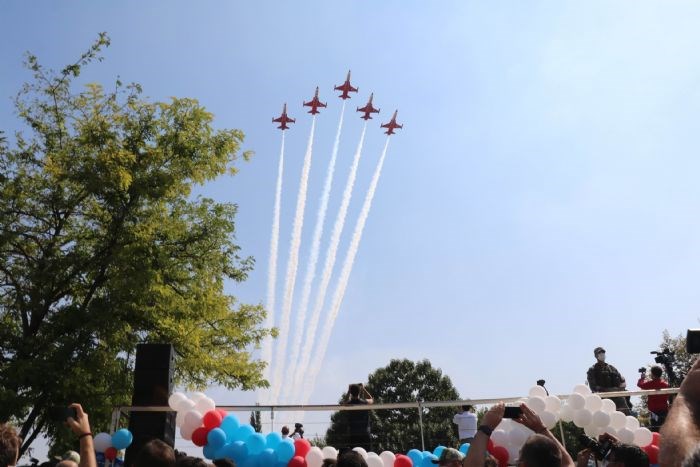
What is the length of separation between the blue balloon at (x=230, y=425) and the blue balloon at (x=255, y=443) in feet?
0.75

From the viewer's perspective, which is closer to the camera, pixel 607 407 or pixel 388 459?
pixel 388 459

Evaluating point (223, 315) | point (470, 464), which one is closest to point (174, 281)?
point (223, 315)

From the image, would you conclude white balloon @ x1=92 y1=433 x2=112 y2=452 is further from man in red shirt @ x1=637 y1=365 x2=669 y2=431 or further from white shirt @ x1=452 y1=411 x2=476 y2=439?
man in red shirt @ x1=637 y1=365 x2=669 y2=431

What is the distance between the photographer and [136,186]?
55.3 feet

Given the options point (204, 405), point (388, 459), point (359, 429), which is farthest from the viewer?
point (359, 429)

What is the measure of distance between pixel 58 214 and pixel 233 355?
21.7 feet

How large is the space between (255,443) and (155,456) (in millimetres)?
4881

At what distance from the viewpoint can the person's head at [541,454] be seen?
334cm

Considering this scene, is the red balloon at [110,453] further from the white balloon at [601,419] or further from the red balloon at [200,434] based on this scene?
the white balloon at [601,419]

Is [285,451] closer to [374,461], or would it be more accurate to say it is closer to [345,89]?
[374,461]

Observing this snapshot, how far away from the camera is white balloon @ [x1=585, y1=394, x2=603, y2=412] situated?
8.65 metres

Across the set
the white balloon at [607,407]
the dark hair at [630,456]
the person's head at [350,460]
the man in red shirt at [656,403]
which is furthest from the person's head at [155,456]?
the man in red shirt at [656,403]

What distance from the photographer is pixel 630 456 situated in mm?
3807

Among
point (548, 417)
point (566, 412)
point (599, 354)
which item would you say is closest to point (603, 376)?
point (599, 354)
